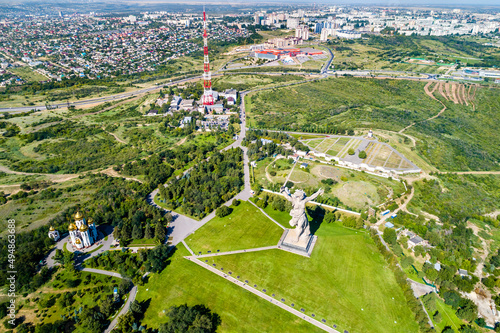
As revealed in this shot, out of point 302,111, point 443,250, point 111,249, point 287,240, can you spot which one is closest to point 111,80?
point 302,111

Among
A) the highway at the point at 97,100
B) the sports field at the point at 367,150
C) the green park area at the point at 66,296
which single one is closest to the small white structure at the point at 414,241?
the sports field at the point at 367,150

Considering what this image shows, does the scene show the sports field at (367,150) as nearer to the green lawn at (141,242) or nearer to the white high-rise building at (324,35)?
the green lawn at (141,242)

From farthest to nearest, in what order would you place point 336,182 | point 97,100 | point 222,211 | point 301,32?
point 301,32 < point 97,100 < point 336,182 < point 222,211

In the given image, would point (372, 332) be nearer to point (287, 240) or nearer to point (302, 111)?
point (287, 240)

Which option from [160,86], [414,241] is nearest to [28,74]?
[160,86]

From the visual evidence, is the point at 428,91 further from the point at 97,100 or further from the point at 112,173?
the point at 97,100

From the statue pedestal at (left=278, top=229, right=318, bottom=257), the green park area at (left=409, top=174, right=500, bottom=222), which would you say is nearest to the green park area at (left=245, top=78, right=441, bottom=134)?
the green park area at (left=409, top=174, right=500, bottom=222)
